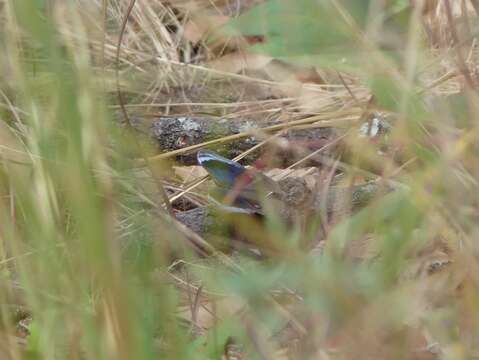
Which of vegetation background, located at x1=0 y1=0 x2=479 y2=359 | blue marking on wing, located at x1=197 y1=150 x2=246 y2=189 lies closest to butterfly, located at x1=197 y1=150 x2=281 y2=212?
blue marking on wing, located at x1=197 y1=150 x2=246 y2=189

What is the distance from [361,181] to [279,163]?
0.16 metres

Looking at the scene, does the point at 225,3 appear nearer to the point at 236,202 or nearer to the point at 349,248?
the point at 236,202

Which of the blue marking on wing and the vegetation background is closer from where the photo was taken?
the vegetation background

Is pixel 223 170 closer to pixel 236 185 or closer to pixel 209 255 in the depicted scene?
pixel 236 185

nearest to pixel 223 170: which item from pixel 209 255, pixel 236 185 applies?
pixel 236 185

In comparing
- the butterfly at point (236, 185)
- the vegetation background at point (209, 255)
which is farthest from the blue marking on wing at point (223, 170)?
the vegetation background at point (209, 255)

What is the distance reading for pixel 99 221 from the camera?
663mm

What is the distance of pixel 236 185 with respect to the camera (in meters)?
1.21

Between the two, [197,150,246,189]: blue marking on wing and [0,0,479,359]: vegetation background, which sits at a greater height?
[0,0,479,359]: vegetation background

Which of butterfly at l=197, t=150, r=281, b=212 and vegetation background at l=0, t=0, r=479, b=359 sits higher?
vegetation background at l=0, t=0, r=479, b=359

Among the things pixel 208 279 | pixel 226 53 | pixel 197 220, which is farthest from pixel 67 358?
pixel 226 53

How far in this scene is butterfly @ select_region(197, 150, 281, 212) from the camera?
3.99ft

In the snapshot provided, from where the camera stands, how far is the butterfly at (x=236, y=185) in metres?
1.21

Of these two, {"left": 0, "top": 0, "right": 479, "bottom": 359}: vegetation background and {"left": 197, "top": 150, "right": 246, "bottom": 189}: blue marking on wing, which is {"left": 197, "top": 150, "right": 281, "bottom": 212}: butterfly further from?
{"left": 0, "top": 0, "right": 479, "bottom": 359}: vegetation background
